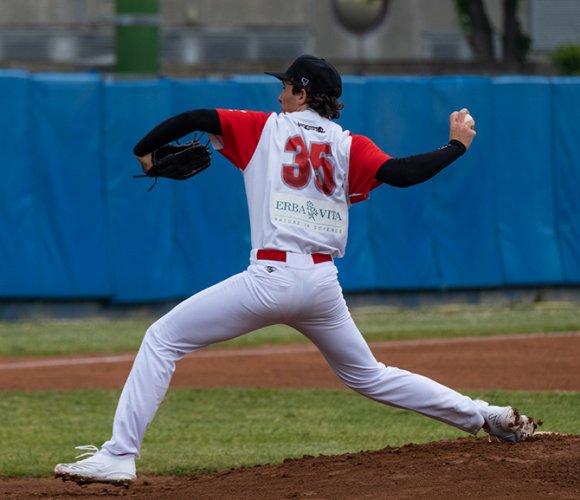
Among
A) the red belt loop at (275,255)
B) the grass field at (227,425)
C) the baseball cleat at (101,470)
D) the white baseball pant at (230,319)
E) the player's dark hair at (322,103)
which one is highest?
the player's dark hair at (322,103)

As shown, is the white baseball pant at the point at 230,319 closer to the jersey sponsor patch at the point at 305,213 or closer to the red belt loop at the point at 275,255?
the red belt loop at the point at 275,255

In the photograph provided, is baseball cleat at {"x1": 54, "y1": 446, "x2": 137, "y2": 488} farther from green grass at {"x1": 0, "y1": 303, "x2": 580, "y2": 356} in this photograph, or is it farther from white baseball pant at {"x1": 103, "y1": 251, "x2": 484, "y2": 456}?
green grass at {"x1": 0, "y1": 303, "x2": 580, "y2": 356}

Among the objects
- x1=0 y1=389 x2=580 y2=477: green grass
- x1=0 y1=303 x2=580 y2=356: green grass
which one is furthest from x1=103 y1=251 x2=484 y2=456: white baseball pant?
x1=0 y1=303 x2=580 y2=356: green grass

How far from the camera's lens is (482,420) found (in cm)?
638

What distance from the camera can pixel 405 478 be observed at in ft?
19.2

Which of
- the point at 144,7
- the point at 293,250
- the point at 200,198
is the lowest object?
the point at 200,198

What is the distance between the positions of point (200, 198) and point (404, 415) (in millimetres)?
5864

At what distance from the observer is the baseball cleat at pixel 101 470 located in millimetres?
5750

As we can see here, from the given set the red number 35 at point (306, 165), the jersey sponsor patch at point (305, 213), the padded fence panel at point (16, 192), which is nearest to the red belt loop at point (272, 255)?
the jersey sponsor patch at point (305, 213)

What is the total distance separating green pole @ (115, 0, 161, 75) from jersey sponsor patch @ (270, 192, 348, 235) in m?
9.93

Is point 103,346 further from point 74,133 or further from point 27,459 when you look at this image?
point 27,459

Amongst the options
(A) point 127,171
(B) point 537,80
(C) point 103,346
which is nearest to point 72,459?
(C) point 103,346

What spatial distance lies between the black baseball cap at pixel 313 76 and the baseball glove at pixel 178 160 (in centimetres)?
55

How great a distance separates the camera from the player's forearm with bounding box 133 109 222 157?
5.77 meters
